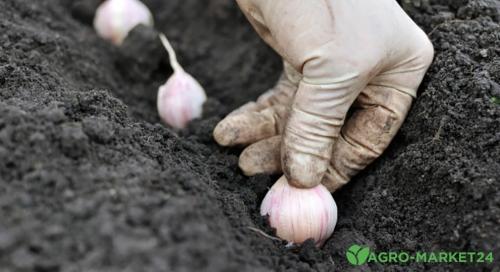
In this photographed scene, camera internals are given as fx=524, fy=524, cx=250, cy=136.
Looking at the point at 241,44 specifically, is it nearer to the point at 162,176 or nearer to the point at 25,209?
the point at 162,176

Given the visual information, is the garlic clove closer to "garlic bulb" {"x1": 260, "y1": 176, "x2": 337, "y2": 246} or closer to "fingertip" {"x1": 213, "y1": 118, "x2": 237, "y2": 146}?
"fingertip" {"x1": 213, "y1": 118, "x2": 237, "y2": 146}

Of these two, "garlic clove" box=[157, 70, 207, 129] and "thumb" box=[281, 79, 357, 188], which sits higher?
A: "thumb" box=[281, 79, 357, 188]

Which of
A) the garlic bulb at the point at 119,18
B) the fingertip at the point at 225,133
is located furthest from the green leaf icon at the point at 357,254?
the garlic bulb at the point at 119,18

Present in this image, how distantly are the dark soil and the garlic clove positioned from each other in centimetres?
5

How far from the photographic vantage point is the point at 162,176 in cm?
103

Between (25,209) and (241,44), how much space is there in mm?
1313

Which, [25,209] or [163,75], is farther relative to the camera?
[163,75]

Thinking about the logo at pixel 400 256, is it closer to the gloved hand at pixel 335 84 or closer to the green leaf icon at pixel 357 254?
the green leaf icon at pixel 357 254

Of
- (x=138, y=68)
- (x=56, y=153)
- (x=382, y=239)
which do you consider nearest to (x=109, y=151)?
(x=56, y=153)

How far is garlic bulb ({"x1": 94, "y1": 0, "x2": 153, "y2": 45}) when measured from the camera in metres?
2.05

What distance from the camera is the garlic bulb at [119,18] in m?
2.05

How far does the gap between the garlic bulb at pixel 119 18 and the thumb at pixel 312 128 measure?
1.05 metres

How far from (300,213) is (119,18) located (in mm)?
1231

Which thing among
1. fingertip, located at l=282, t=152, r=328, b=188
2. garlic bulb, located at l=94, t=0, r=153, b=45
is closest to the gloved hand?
fingertip, located at l=282, t=152, r=328, b=188
